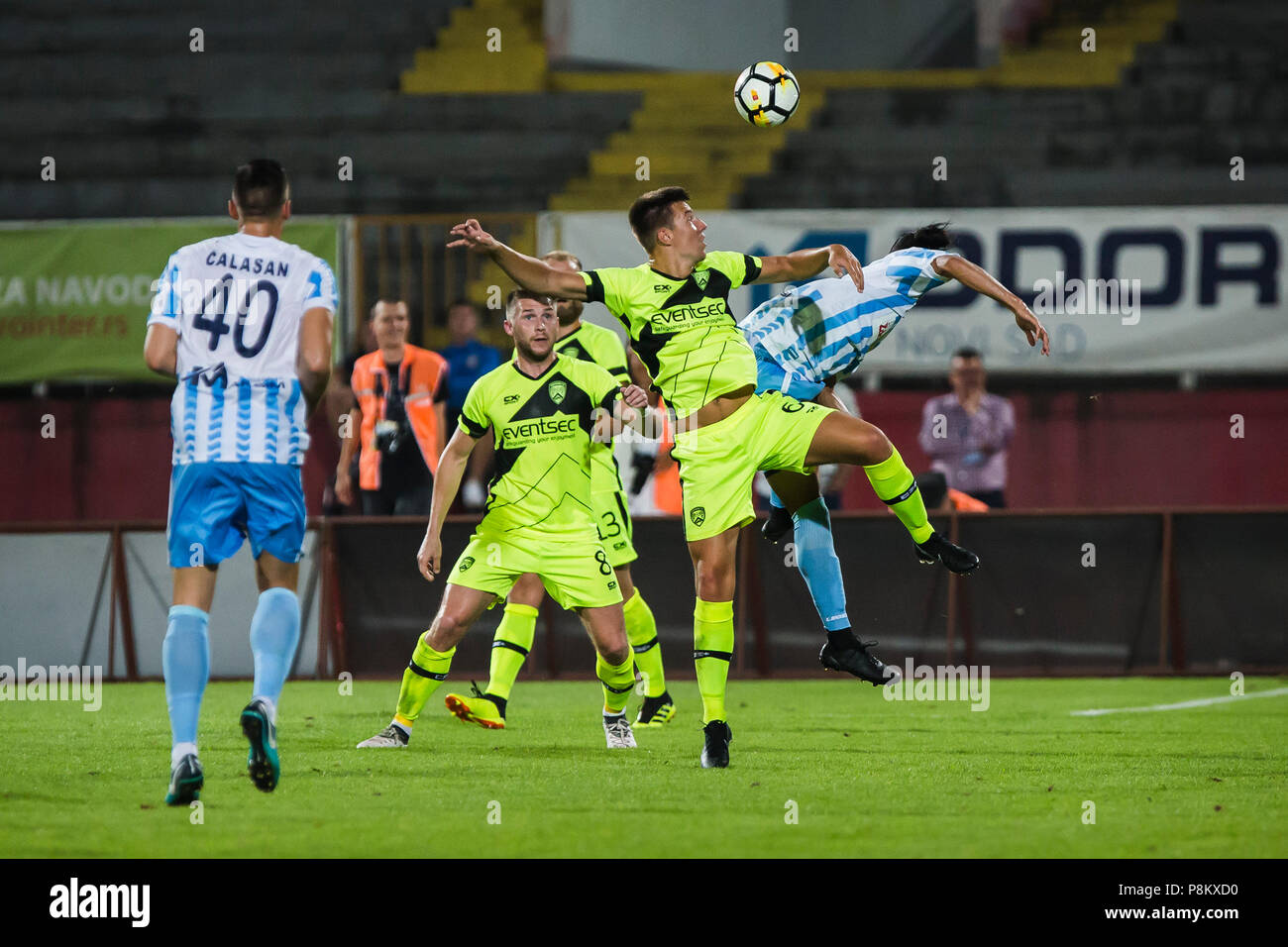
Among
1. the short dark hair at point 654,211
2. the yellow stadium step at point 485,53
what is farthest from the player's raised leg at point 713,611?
the yellow stadium step at point 485,53

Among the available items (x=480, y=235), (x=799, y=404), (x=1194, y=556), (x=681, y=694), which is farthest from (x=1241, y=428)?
(x=480, y=235)

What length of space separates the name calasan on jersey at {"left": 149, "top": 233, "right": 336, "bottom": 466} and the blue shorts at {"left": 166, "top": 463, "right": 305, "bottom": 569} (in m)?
0.05

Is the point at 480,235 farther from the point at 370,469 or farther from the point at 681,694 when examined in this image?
the point at 370,469

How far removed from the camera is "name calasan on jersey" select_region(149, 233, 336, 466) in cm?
569

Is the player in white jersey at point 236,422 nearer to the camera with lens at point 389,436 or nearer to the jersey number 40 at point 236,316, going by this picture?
the jersey number 40 at point 236,316

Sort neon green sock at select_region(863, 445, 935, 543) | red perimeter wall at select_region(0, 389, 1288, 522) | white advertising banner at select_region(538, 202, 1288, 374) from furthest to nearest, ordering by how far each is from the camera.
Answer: red perimeter wall at select_region(0, 389, 1288, 522), white advertising banner at select_region(538, 202, 1288, 374), neon green sock at select_region(863, 445, 935, 543)

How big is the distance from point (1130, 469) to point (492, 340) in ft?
18.7

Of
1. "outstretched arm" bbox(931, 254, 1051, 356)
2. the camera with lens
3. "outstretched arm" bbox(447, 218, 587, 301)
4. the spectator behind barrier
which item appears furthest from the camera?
the spectator behind barrier

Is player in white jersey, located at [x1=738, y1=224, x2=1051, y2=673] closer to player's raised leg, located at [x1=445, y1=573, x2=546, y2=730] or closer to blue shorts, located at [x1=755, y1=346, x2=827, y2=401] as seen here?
blue shorts, located at [x1=755, y1=346, x2=827, y2=401]

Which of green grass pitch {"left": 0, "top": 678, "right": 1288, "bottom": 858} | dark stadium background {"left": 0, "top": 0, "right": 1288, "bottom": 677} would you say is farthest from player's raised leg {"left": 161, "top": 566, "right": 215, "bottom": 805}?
dark stadium background {"left": 0, "top": 0, "right": 1288, "bottom": 677}

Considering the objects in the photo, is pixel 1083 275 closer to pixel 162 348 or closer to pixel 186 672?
pixel 162 348

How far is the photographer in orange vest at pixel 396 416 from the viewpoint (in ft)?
36.5

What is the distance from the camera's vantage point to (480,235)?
20.4ft

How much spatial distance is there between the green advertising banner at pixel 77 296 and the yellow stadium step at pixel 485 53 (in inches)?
150
